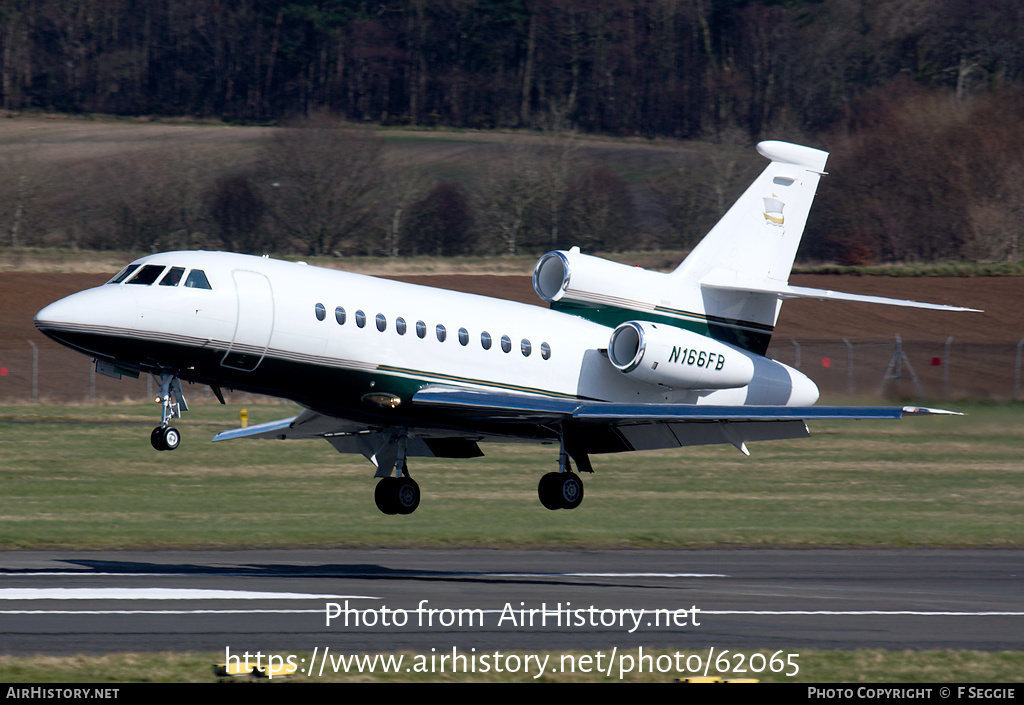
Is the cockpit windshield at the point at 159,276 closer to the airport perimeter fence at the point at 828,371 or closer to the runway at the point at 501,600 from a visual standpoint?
the runway at the point at 501,600

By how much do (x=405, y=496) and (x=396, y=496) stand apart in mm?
173

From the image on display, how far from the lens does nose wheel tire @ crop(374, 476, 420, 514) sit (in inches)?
980

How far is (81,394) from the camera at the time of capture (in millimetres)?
50906

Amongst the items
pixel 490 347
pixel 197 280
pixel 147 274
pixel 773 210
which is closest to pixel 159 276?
pixel 147 274

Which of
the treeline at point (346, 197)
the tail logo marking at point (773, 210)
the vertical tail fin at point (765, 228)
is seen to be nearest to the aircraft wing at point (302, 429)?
the vertical tail fin at point (765, 228)

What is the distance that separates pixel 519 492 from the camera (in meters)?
34.4

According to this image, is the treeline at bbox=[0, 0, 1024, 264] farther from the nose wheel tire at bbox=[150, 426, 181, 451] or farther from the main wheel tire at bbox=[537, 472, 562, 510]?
the nose wheel tire at bbox=[150, 426, 181, 451]

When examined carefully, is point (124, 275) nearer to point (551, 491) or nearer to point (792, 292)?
point (551, 491)

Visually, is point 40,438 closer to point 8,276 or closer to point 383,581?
point 383,581

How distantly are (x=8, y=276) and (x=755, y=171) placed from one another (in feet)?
159

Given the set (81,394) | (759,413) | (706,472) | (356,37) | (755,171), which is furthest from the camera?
(356,37)

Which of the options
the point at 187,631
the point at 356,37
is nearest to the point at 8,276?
the point at 187,631

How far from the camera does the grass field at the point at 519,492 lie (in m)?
28.5

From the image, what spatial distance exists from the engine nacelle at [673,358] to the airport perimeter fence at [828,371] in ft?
71.7
